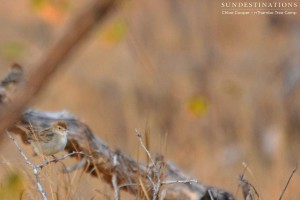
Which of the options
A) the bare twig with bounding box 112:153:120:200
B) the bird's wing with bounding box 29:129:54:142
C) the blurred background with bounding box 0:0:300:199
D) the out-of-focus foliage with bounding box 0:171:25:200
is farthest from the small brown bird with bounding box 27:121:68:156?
the blurred background with bounding box 0:0:300:199

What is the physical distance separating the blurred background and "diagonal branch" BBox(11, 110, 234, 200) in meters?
3.41

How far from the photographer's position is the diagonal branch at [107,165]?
272 centimetres

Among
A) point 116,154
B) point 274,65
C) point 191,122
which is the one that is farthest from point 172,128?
point 116,154

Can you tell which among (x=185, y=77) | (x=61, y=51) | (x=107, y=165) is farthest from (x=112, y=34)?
(x=61, y=51)

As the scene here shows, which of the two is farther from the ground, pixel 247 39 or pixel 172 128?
pixel 247 39

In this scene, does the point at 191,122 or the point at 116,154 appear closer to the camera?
the point at 116,154

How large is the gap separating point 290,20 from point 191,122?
1.70m

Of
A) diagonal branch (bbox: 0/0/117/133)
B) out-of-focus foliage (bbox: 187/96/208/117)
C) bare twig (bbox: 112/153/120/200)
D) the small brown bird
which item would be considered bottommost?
out-of-focus foliage (bbox: 187/96/208/117)

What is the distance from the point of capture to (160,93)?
7398 mm

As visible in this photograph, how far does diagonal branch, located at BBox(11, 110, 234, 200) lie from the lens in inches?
107

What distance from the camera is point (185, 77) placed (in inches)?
299

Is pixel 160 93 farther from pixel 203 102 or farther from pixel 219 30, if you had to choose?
pixel 219 30

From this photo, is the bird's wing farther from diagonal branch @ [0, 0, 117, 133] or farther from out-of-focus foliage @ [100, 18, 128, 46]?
out-of-focus foliage @ [100, 18, 128, 46]

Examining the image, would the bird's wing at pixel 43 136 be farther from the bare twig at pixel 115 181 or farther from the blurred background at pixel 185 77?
the blurred background at pixel 185 77
